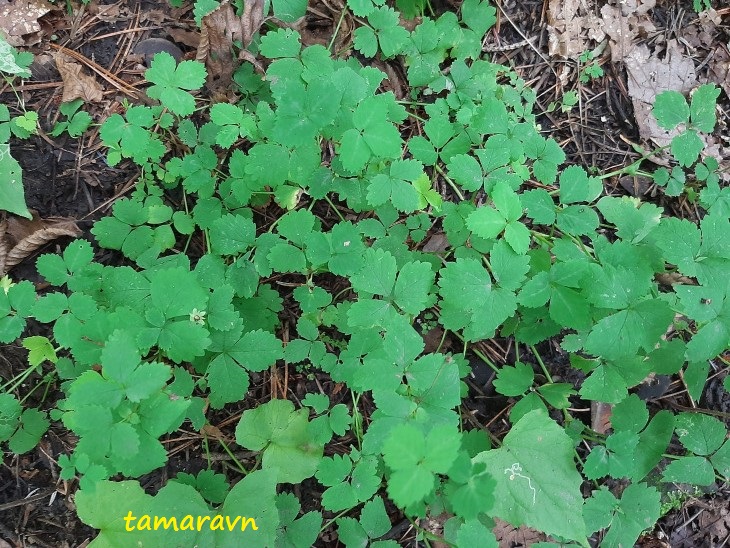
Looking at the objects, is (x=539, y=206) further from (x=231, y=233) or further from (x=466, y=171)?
(x=231, y=233)

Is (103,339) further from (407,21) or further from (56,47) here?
(407,21)

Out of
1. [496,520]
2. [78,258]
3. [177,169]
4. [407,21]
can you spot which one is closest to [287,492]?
[496,520]

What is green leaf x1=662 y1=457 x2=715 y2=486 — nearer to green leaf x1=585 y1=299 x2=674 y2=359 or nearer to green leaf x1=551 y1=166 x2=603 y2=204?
green leaf x1=585 y1=299 x2=674 y2=359

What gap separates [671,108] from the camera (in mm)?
2365

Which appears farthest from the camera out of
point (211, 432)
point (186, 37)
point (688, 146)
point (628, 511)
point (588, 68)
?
point (588, 68)

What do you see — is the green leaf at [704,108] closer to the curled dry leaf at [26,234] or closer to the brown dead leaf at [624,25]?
the brown dead leaf at [624,25]

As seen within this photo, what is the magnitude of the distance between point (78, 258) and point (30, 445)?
0.82 meters

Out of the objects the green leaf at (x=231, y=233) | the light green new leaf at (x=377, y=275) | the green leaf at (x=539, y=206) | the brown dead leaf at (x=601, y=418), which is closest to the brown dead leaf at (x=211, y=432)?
the green leaf at (x=231, y=233)

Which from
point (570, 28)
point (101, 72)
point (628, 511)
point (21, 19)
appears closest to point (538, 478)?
point (628, 511)

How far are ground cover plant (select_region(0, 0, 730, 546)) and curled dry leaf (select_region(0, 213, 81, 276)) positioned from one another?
11 centimetres

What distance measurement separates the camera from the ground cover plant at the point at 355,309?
1.86m

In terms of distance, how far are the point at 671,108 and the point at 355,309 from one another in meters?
1.75

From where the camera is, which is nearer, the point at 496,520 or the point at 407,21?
the point at 496,520

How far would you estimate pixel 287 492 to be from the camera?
2.30 meters
